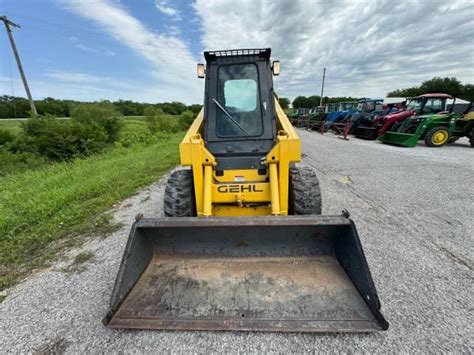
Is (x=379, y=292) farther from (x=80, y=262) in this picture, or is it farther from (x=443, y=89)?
(x=443, y=89)

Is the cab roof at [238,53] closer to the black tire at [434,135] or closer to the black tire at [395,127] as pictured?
the black tire at [434,135]

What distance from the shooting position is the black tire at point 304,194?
9.30 feet

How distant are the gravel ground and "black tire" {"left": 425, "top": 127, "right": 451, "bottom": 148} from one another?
7.88m

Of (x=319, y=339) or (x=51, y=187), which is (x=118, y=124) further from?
(x=319, y=339)

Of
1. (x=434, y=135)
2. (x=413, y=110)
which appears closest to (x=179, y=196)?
(x=434, y=135)

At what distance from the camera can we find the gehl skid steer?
177 centimetres

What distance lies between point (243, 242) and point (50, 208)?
3.89 meters

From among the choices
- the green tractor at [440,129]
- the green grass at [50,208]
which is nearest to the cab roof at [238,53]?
the green grass at [50,208]

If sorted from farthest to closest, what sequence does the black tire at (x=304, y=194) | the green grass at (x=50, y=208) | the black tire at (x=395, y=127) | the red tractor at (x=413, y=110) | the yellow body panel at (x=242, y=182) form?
the red tractor at (x=413, y=110) → the black tire at (x=395, y=127) → the green grass at (x=50, y=208) → the black tire at (x=304, y=194) → the yellow body panel at (x=242, y=182)

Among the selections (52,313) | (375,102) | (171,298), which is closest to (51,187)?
(52,313)

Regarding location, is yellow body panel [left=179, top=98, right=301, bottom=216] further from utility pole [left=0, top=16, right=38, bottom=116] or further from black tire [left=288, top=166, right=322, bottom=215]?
utility pole [left=0, top=16, right=38, bottom=116]

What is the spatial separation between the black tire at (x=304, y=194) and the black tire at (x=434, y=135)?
11357mm

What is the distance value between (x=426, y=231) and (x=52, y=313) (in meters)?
4.56

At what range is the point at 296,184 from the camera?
9.43ft
